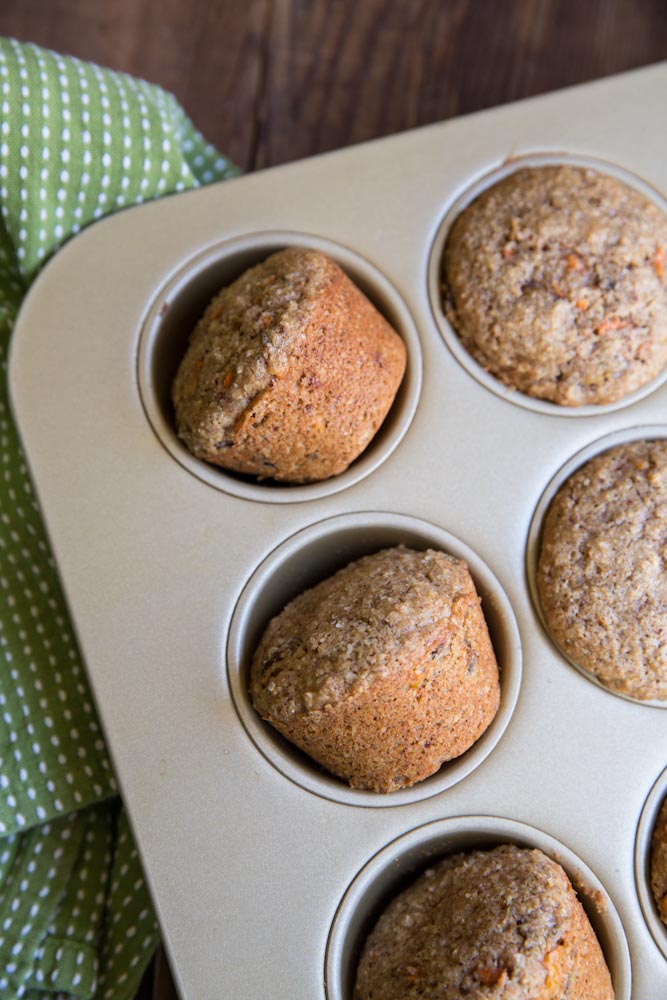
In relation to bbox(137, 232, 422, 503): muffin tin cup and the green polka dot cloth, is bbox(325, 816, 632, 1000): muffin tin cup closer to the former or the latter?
the green polka dot cloth

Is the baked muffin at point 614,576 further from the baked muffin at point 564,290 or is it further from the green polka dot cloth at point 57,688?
the green polka dot cloth at point 57,688

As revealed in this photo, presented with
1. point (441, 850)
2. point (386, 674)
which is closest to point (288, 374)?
point (386, 674)

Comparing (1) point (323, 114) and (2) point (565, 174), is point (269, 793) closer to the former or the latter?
(2) point (565, 174)

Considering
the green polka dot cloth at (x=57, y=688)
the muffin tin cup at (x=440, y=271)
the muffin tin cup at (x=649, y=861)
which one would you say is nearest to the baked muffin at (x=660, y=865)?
the muffin tin cup at (x=649, y=861)

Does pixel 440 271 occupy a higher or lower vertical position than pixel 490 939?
higher

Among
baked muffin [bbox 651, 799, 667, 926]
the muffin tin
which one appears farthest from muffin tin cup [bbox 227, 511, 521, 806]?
baked muffin [bbox 651, 799, 667, 926]

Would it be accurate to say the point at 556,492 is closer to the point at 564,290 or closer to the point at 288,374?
the point at 564,290

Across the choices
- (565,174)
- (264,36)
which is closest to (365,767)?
(565,174)
